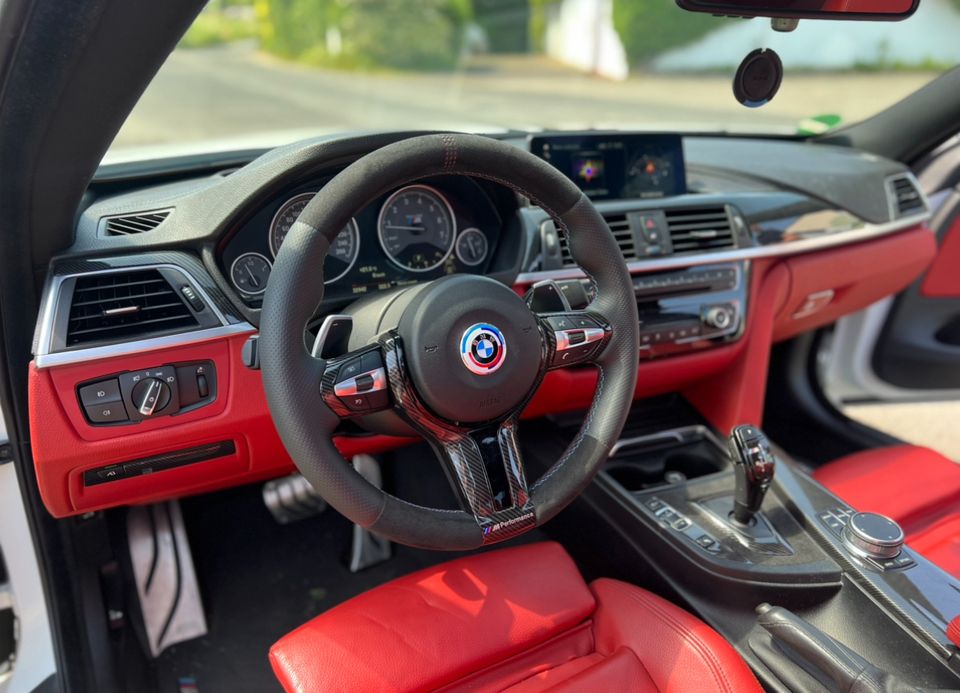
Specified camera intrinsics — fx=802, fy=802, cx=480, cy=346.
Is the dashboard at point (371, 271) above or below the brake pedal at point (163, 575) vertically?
above

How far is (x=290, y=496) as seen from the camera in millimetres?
2385

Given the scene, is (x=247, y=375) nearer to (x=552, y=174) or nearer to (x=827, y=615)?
(x=552, y=174)

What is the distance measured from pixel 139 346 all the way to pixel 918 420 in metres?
3.15

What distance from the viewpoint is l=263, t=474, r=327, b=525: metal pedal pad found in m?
2.37

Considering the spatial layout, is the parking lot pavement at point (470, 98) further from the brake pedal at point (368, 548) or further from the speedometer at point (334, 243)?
the speedometer at point (334, 243)

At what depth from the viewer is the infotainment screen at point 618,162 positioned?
2.21 meters

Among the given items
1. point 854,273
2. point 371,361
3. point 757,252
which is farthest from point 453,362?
point 854,273

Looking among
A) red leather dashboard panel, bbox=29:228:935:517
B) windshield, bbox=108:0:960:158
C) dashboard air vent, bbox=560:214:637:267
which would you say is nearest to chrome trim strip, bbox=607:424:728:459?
red leather dashboard panel, bbox=29:228:935:517

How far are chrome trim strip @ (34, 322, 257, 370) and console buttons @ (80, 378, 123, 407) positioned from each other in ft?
0.19

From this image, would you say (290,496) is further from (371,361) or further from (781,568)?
(781,568)

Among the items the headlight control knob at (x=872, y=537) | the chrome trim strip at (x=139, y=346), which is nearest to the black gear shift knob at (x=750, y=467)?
the headlight control knob at (x=872, y=537)

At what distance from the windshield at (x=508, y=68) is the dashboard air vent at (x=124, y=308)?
23.2ft

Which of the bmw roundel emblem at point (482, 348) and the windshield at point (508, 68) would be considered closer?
the bmw roundel emblem at point (482, 348)

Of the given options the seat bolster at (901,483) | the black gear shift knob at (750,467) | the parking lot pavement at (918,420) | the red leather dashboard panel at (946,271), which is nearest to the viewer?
the black gear shift knob at (750,467)
